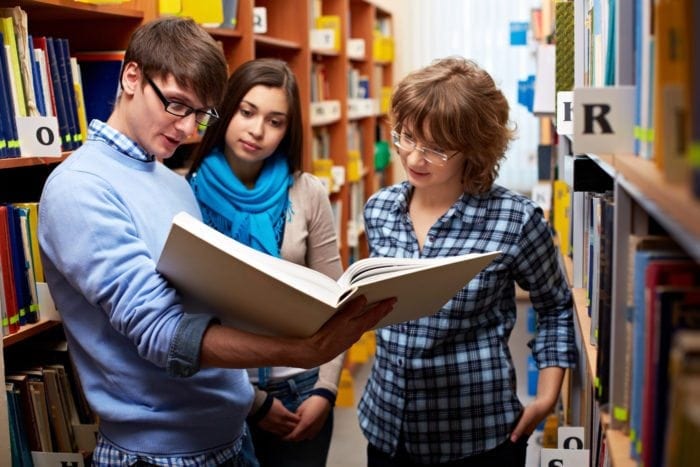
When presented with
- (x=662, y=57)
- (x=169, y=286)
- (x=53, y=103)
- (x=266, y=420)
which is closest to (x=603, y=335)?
(x=662, y=57)

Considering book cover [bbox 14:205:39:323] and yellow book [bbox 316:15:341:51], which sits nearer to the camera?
book cover [bbox 14:205:39:323]

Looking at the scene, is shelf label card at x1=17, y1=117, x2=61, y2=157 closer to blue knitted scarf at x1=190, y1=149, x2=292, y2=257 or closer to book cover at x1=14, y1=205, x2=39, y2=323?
book cover at x1=14, y1=205, x2=39, y2=323

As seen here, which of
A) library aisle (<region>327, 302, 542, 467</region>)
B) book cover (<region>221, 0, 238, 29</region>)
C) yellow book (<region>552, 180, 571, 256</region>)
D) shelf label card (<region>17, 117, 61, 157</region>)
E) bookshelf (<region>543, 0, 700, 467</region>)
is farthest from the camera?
library aisle (<region>327, 302, 542, 467</region>)

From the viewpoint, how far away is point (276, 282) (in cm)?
119

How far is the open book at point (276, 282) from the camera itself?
121 cm

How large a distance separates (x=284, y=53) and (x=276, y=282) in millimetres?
2590

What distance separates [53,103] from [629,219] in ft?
4.57

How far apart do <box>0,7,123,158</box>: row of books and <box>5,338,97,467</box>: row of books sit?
52cm

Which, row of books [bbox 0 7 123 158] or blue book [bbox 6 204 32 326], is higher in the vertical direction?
row of books [bbox 0 7 123 158]

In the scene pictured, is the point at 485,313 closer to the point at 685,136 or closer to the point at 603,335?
the point at 603,335

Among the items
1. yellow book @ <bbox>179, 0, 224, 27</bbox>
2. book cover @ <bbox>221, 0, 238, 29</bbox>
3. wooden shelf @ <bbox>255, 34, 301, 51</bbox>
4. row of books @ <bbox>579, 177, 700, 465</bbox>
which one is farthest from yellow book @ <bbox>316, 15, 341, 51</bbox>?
row of books @ <bbox>579, 177, 700, 465</bbox>

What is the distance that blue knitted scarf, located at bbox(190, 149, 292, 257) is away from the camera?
2039 millimetres

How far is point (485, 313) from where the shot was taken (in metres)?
1.75

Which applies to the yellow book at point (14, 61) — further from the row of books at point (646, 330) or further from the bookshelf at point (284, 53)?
the row of books at point (646, 330)
